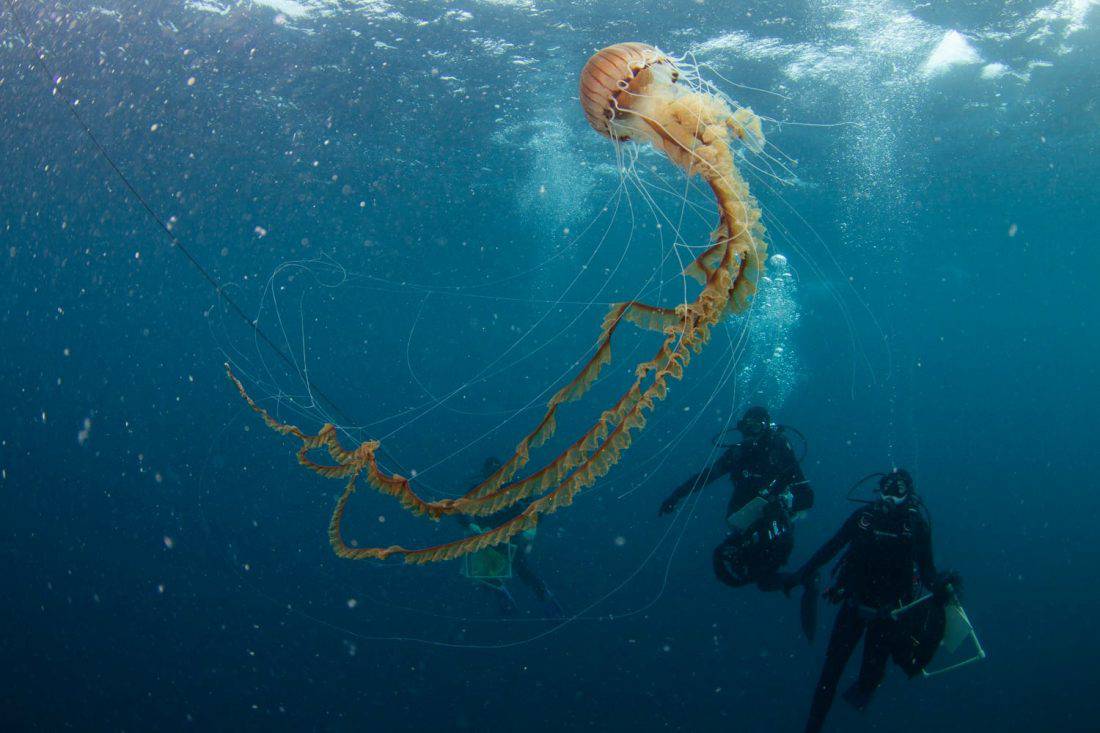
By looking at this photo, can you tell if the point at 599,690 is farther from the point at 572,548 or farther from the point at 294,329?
the point at 294,329

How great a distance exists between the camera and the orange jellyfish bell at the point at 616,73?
2.73 metres

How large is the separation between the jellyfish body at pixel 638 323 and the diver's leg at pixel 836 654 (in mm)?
4395

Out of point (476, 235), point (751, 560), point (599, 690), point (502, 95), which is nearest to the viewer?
point (751, 560)

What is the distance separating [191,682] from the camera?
12164 mm

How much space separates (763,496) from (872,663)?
1726mm

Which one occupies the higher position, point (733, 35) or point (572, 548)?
point (733, 35)

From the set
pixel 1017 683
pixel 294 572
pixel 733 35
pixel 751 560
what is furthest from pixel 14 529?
pixel 1017 683

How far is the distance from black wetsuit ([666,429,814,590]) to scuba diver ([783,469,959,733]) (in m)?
0.50

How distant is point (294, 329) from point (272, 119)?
50.2 metres

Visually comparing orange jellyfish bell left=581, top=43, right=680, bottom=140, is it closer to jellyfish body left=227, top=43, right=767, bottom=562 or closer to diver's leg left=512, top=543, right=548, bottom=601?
jellyfish body left=227, top=43, right=767, bottom=562

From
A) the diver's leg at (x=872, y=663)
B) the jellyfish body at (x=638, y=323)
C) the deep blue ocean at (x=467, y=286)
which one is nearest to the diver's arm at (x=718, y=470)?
the deep blue ocean at (x=467, y=286)

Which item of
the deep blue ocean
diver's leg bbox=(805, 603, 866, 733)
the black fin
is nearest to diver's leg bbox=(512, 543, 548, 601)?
the deep blue ocean

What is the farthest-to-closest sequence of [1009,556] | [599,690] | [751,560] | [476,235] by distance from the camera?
1. [476,235]
2. [1009,556]
3. [599,690]
4. [751,560]

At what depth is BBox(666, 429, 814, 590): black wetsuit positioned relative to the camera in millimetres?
5938
